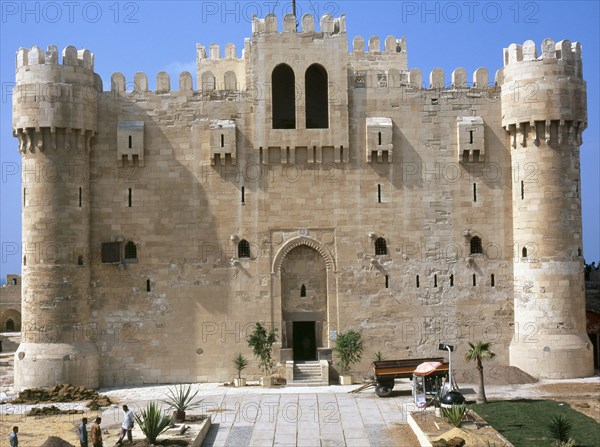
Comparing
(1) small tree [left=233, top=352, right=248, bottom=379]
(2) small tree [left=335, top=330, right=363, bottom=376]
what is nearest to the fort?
(1) small tree [left=233, top=352, right=248, bottom=379]

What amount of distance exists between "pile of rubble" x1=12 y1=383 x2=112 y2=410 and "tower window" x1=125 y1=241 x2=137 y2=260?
5462 mm

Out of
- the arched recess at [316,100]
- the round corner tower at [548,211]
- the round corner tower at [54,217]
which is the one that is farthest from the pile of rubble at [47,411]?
the round corner tower at [548,211]

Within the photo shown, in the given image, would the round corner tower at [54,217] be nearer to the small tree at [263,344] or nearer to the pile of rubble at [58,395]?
the pile of rubble at [58,395]

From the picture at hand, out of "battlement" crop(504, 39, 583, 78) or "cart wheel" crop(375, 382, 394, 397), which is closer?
"cart wheel" crop(375, 382, 394, 397)

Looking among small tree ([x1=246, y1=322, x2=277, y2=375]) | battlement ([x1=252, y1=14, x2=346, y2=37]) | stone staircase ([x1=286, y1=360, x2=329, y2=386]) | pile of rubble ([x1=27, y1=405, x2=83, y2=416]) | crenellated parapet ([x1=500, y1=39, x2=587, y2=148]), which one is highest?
battlement ([x1=252, y1=14, x2=346, y2=37])

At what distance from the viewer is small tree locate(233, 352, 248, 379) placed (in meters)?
30.0

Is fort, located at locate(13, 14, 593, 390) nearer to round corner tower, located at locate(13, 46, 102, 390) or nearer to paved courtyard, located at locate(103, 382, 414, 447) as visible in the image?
round corner tower, located at locate(13, 46, 102, 390)

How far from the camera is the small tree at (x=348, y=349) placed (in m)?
29.8

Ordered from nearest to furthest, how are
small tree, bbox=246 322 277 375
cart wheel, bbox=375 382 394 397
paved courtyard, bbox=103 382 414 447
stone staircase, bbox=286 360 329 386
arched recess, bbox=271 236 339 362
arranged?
paved courtyard, bbox=103 382 414 447, cart wheel, bbox=375 382 394 397, stone staircase, bbox=286 360 329 386, small tree, bbox=246 322 277 375, arched recess, bbox=271 236 339 362

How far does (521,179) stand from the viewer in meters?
31.0

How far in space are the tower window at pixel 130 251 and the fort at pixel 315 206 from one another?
6 centimetres

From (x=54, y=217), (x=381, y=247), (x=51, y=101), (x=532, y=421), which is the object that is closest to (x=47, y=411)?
(x=54, y=217)

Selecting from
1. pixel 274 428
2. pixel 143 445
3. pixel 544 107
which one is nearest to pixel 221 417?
pixel 274 428

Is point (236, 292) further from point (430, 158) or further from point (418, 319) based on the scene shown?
point (430, 158)
